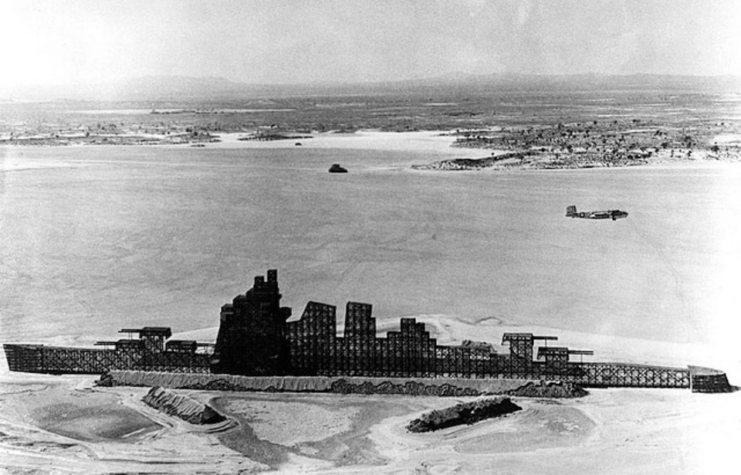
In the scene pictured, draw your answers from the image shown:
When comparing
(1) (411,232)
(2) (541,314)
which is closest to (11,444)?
(2) (541,314)

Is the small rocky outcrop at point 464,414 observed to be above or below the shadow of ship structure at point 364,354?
below

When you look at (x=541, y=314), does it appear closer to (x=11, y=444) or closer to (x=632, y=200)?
(x=632, y=200)

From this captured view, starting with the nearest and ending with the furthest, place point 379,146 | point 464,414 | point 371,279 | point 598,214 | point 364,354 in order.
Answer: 1. point 464,414
2. point 364,354
3. point 371,279
4. point 598,214
5. point 379,146

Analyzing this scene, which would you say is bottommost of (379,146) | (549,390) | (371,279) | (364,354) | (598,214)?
(549,390)

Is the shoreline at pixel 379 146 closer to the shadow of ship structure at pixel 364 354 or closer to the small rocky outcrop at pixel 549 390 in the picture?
the shadow of ship structure at pixel 364 354

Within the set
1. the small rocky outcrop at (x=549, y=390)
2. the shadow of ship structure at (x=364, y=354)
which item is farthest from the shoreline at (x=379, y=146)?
the small rocky outcrop at (x=549, y=390)

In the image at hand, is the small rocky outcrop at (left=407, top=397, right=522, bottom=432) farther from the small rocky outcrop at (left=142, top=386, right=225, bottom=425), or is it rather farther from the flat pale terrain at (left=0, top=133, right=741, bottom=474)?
the small rocky outcrop at (left=142, top=386, right=225, bottom=425)

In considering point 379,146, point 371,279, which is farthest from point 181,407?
point 379,146

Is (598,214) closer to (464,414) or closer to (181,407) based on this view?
(464,414)
